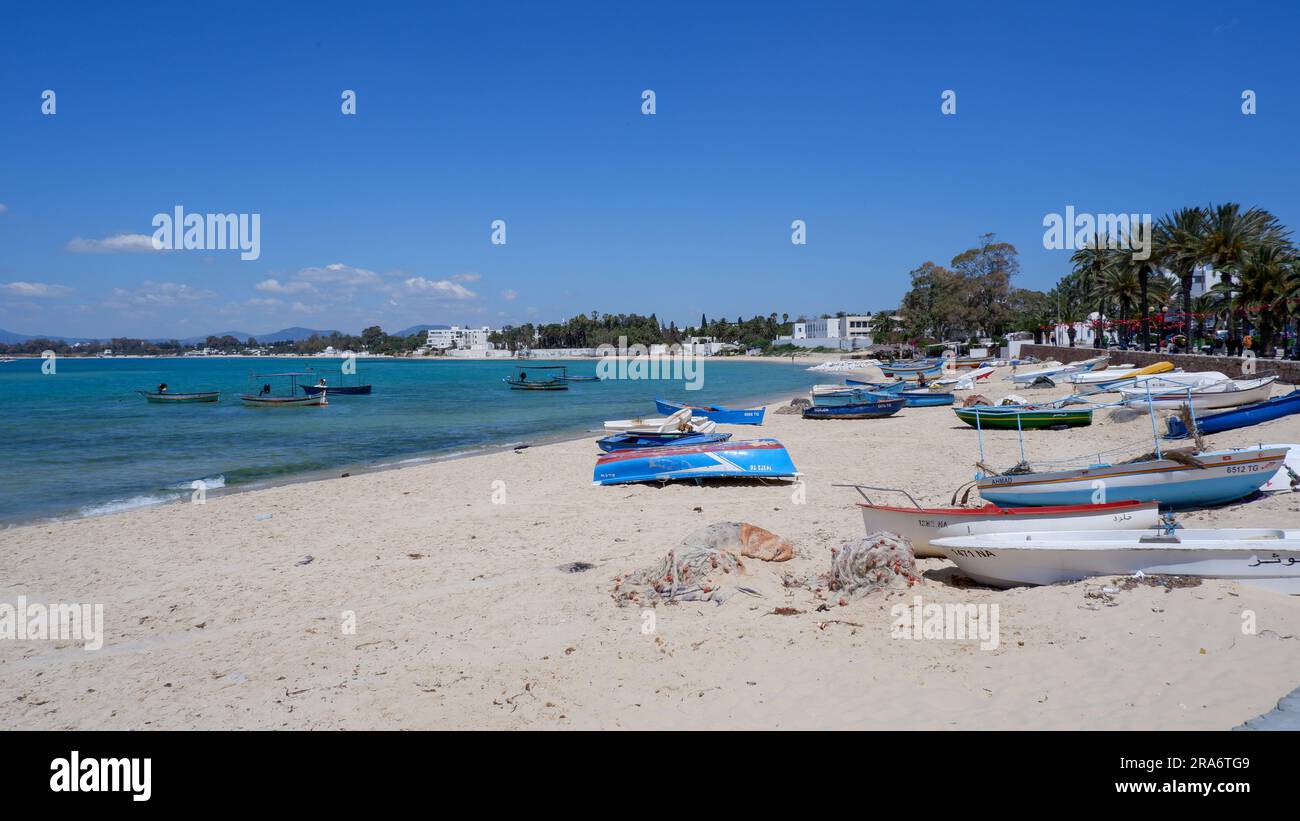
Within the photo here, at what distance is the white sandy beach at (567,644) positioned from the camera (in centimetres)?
605

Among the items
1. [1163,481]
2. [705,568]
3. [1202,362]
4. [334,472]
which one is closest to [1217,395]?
[1202,362]

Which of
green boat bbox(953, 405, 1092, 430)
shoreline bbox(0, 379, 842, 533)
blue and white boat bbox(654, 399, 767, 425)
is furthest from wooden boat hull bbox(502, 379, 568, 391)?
green boat bbox(953, 405, 1092, 430)

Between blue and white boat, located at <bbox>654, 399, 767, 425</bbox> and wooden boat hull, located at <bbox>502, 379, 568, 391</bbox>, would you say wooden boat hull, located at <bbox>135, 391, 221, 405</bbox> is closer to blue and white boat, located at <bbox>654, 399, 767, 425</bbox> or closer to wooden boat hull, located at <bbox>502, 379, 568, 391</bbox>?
wooden boat hull, located at <bbox>502, 379, 568, 391</bbox>

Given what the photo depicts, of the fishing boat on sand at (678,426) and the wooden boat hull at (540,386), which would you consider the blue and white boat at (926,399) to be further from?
the wooden boat hull at (540,386)

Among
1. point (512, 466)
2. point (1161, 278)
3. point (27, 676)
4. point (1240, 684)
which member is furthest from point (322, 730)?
point (1161, 278)

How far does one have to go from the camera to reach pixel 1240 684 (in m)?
5.71

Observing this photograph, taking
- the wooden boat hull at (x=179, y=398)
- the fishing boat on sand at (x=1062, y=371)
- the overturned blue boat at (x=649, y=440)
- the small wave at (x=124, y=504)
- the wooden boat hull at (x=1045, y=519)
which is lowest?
the small wave at (x=124, y=504)

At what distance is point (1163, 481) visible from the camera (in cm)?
1205

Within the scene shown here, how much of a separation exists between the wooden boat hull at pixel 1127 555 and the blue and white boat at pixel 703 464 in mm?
7681

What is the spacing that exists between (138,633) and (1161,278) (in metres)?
73.0

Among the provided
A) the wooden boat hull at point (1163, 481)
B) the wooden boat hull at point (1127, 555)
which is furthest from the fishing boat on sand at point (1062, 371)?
the wooden boat hull at point (1127, 555)

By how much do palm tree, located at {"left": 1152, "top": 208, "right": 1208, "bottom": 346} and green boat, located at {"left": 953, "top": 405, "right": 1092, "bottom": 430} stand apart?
64.4 ft

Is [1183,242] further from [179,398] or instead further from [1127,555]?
[179,398]
